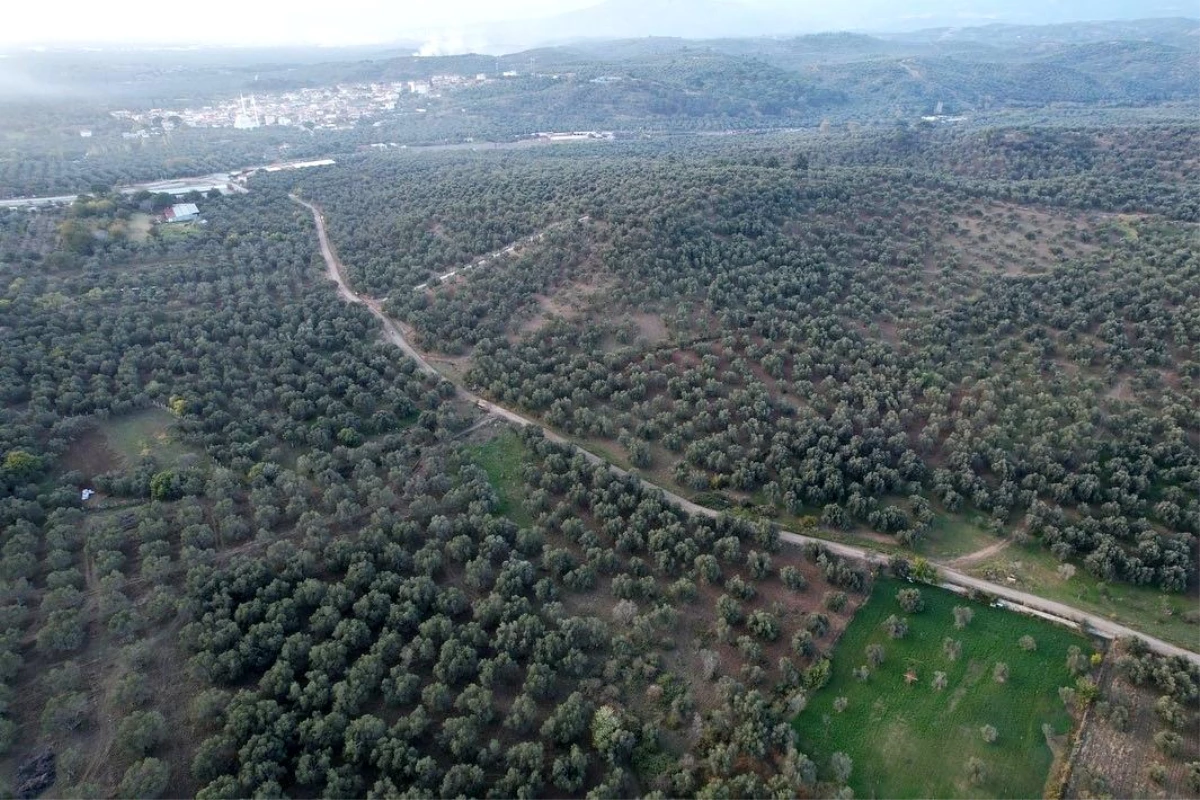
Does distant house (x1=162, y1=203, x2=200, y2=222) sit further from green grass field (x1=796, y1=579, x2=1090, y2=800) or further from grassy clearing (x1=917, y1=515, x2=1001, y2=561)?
grassy clearing (x1=917, y1=515, x2=1001, y2=561)

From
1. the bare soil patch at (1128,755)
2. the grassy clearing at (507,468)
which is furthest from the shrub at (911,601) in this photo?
the grassy clearing at (507,468)

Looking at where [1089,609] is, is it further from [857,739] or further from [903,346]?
[903,346]

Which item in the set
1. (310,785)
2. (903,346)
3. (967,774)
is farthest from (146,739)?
(903,346)

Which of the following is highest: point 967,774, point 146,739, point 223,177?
point 223,177

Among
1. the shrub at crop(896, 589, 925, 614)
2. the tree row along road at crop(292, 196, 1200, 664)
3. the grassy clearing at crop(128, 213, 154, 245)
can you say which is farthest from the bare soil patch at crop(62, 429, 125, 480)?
the shrub at crop(896, 589, 925, 614)

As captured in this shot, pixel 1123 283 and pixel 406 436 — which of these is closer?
pixel 406 436

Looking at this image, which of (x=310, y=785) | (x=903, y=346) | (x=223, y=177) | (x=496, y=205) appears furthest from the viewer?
(x=223, y=177)
